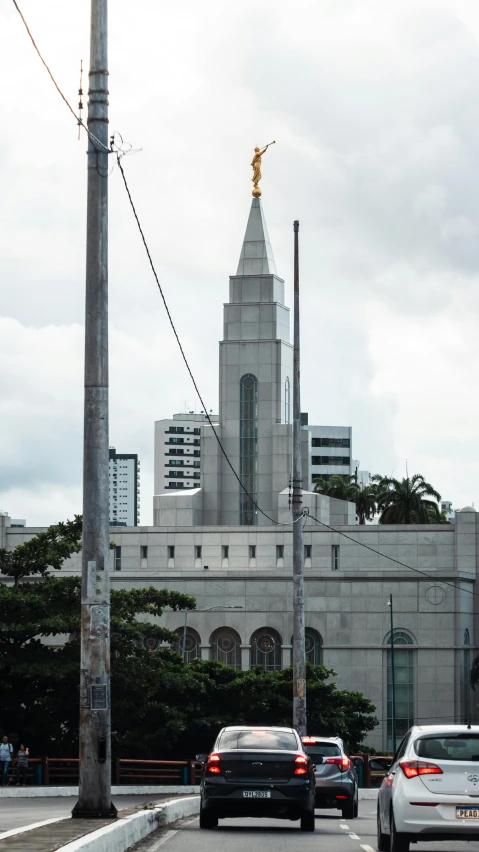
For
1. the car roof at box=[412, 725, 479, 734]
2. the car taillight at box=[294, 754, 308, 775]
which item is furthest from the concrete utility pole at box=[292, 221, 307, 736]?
the car roof at box=[412, 725, 479, 734]

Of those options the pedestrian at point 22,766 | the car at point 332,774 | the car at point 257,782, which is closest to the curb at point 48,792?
the pedestrian at point 22,766

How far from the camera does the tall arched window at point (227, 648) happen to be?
8175 centimetres

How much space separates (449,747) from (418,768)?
1.52 ft

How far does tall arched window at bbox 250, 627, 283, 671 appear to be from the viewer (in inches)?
3199

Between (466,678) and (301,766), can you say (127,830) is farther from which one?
(466,678)

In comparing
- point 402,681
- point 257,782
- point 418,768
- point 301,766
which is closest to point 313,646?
point 402,681

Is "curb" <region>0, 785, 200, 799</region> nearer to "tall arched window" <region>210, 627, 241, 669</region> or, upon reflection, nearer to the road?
the road

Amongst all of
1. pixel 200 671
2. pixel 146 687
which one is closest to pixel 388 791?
pixel 146 687

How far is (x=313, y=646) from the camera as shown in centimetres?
8106

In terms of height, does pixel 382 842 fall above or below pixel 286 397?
below

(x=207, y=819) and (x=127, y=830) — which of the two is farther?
(x=207, y=819)

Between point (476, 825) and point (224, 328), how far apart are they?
248ft

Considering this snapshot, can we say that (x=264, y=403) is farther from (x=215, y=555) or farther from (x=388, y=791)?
(x=388, y=791)

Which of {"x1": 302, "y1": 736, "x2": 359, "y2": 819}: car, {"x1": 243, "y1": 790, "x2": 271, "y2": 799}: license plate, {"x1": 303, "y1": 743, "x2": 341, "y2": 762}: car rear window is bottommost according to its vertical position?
{"x1": 302, "y1": 736, "x2": 359, "y2": 819}: car
